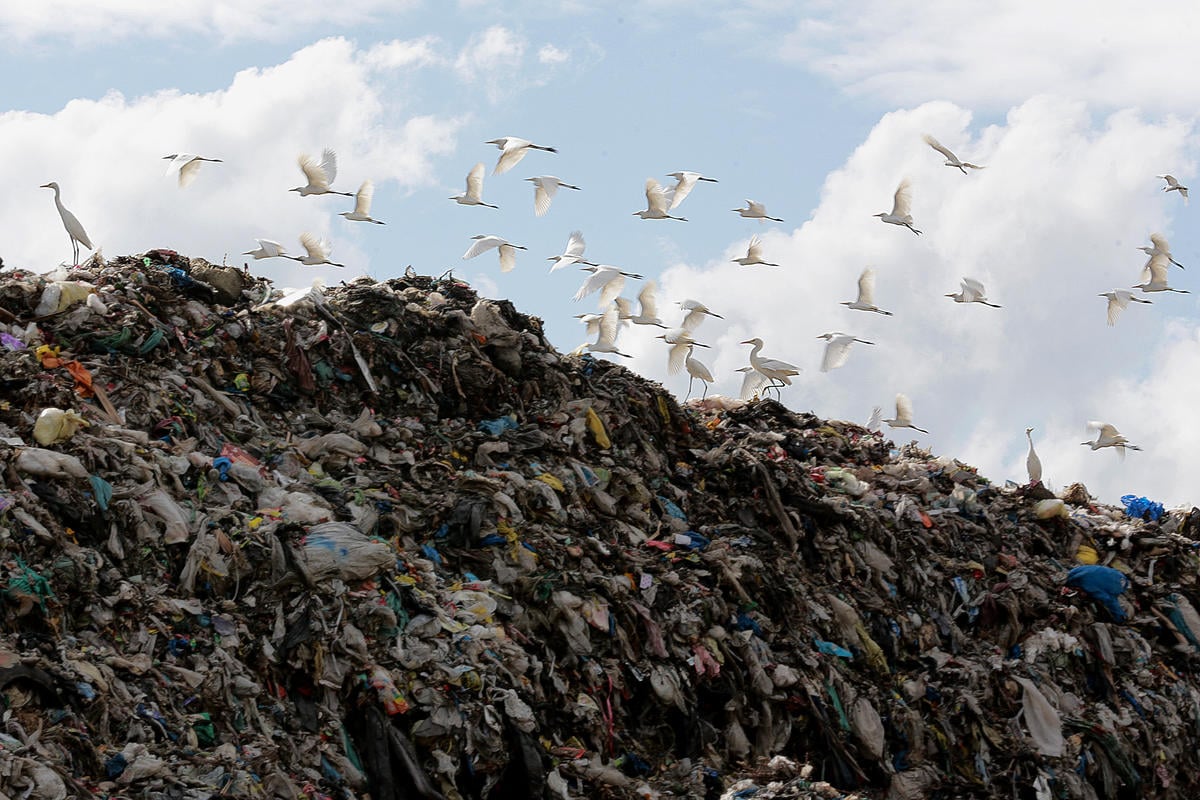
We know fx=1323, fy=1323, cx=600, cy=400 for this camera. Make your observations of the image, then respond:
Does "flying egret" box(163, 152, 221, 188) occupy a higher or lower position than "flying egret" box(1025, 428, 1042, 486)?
higher

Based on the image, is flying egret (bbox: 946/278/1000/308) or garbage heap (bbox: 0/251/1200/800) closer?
garbage heap (bbox: 0/251/1200/800)

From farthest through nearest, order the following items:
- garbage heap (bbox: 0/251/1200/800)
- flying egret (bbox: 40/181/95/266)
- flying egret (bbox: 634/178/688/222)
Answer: flying egret (bbox: 634/178/688/222) → flying egret (bbox: 40/181/95/266) → garbage heap (bbox: 0/251/1200/800)

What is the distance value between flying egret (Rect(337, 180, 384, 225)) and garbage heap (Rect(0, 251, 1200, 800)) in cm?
285

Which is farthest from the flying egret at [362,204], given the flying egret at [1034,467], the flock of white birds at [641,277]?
the flying egret at [1034,467]

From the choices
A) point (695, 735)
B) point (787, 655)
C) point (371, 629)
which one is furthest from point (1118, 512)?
point (371, 629)

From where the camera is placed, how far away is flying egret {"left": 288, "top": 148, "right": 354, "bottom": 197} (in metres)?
12.8

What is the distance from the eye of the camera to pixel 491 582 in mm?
7898

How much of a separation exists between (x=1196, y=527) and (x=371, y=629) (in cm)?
902

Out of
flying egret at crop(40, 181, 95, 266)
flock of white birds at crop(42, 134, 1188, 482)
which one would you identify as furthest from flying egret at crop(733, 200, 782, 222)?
flying egret at crop(40, 181, 95, 266)

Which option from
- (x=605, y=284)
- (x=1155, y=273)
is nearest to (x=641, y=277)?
(x=605, y=284)

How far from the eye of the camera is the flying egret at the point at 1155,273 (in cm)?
1541

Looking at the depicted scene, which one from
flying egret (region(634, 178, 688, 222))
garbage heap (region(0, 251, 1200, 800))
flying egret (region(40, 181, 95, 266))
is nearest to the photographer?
garbage heap (region(0, 251, 1200, 800))

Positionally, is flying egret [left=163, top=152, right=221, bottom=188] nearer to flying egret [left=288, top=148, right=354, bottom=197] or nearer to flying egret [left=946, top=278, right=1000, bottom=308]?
flying egret [left=288, top=148, right=354, bottom=197]

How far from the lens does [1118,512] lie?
1262cm
